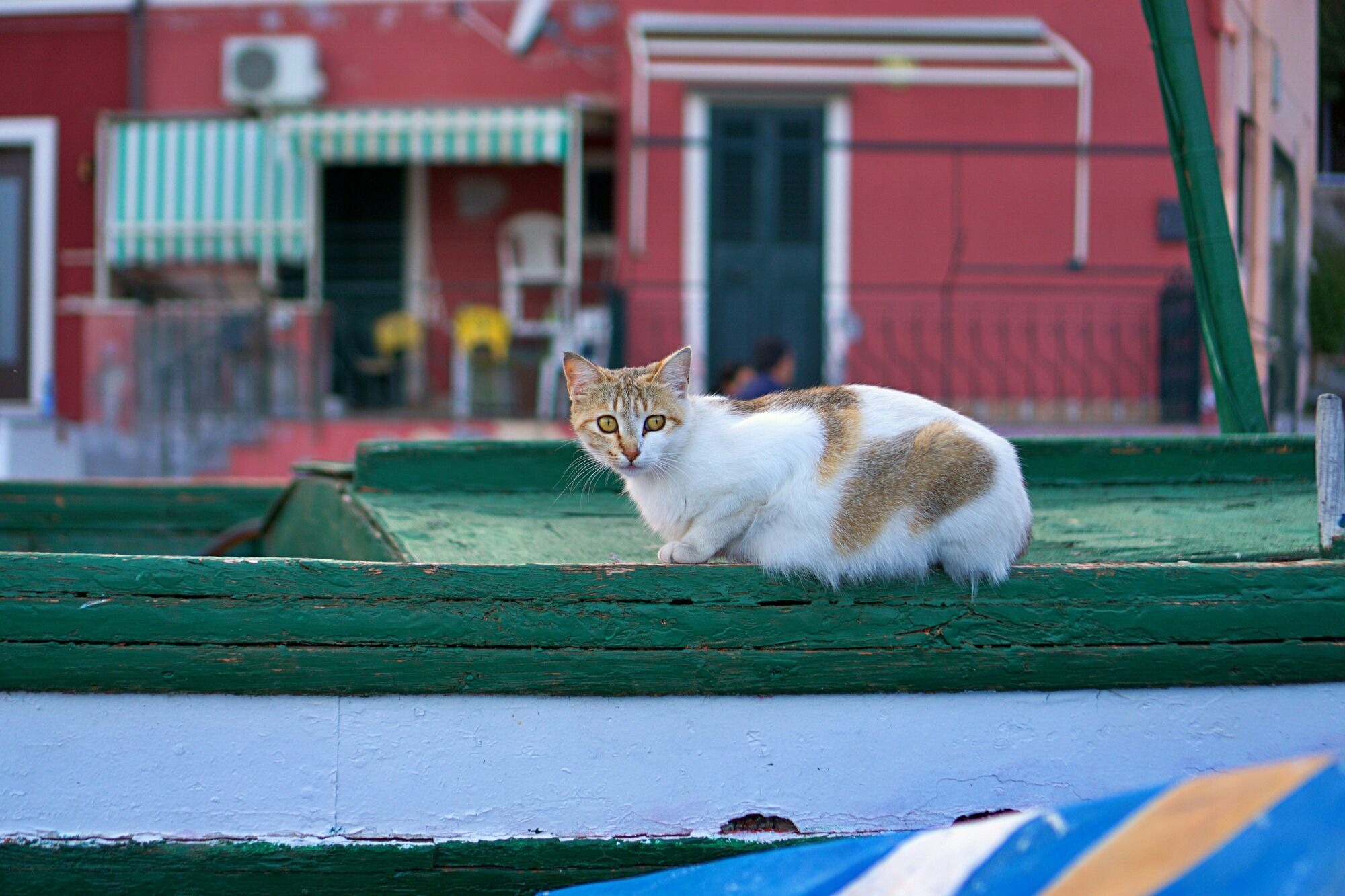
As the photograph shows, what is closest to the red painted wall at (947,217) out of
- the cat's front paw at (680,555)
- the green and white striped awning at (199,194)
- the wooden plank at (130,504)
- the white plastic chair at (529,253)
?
the green and white striped awning at (199,194)

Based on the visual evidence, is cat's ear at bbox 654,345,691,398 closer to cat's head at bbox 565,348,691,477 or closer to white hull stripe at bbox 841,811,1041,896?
cat's head at bbox 565,348,691,477

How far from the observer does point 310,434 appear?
7691 mm

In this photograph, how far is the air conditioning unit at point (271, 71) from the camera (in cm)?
934

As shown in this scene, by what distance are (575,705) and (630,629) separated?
128mm

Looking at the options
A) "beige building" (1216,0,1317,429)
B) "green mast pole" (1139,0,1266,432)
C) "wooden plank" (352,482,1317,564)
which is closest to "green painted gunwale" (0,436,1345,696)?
"wooden plank" (352,482,1317,564)

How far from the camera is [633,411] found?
1.75m

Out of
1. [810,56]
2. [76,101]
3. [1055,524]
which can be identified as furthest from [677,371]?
[76,101]

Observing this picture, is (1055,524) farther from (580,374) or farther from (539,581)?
(539,581)

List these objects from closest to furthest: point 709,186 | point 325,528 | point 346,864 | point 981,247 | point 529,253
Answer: point 346,864
point 325,528
point 981,247
point 709,186
point 529,253

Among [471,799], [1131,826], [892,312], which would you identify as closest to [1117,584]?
[1131,826]

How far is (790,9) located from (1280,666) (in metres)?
7.72

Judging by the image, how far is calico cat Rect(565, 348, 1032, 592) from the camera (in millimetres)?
1579

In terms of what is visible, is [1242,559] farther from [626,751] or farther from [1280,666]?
[626,751]

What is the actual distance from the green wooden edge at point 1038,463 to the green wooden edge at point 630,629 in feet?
2.71
